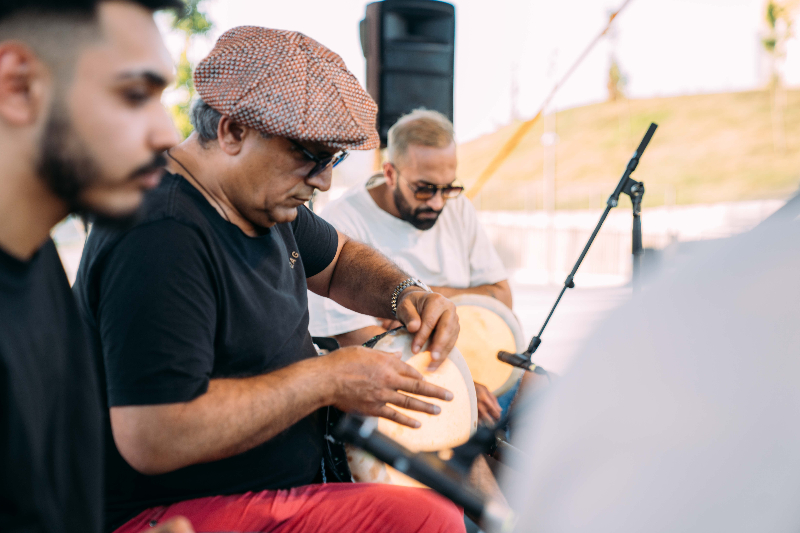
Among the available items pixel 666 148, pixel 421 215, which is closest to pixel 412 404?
pixel 421 215

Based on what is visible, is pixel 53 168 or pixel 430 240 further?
pixel 430 240

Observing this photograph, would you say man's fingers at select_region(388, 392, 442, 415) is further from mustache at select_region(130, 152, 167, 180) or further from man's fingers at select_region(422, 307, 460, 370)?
mustache at select_region(130, 152, 167, 180)

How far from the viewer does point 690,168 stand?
3688cm

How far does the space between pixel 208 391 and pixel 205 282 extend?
9.4 inches

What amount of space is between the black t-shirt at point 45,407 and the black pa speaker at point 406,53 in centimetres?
354

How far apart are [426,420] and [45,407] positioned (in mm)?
1002

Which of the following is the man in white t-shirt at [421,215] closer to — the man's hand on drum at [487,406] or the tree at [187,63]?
the man's hand on drum at [487,406]

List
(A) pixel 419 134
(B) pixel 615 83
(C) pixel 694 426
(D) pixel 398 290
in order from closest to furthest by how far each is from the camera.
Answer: (C) pixel 694 426
(D) pixel 398 290
(A) pixel 419 134
(B) pixel 615 83

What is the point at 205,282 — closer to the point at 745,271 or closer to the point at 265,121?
the point at 265,121

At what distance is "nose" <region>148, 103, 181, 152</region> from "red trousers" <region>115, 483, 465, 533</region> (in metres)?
0.87

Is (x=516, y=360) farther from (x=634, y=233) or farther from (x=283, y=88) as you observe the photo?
(x=283, y=88)

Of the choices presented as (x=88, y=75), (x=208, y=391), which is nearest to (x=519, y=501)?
(x=88, y=75)

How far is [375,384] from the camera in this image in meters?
1.48

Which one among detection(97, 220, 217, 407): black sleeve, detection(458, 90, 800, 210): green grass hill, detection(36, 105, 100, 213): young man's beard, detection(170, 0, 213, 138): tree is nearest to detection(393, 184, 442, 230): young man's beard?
detection(97, 220, 217, 407): black sleeve
